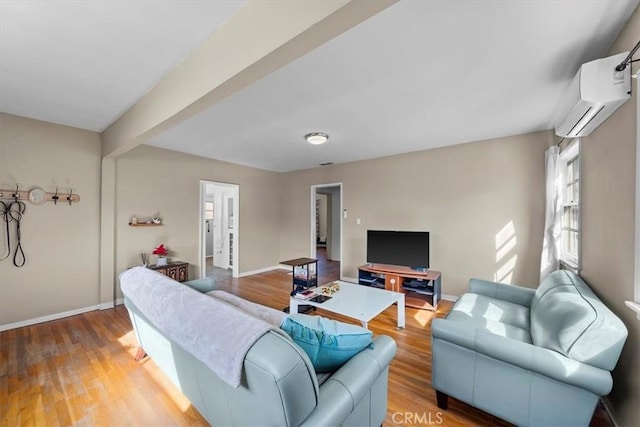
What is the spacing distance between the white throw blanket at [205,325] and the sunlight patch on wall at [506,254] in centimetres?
365

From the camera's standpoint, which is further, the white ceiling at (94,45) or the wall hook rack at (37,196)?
the wall hook rack at (37,196)

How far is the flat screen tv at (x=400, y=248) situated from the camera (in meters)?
3.75

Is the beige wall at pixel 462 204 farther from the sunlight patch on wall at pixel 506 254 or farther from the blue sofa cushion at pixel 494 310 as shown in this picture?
the blue sofa cushion at pixel 494 310

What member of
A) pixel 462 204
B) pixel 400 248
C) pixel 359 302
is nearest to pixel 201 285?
Answer: pixel 359 302

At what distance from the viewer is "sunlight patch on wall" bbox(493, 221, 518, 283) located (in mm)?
3426

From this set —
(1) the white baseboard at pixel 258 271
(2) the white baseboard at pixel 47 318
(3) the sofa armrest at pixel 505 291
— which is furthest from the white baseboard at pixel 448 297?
(2) the white baseboard at pixel 47 318

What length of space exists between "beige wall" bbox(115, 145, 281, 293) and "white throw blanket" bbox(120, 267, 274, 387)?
2608mm

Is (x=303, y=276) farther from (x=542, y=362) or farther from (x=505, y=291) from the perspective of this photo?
(x=542, y=362)

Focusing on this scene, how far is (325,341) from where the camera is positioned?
1.23 m

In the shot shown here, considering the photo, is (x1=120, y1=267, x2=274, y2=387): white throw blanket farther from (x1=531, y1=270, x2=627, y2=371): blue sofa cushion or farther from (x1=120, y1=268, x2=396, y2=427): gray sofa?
(x1=531, y1=270, x2=627, y2=371): blue sofa cushion

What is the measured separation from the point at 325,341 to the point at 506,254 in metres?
3.37

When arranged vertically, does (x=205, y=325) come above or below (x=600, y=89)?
below

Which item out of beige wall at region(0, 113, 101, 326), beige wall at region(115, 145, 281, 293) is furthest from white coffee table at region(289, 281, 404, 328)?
beige wall at region(0, 113, 101, 326)

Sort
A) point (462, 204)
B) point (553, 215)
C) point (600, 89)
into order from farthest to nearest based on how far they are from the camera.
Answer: point (462, 204) → point (553, 215) → point (600, 89)
